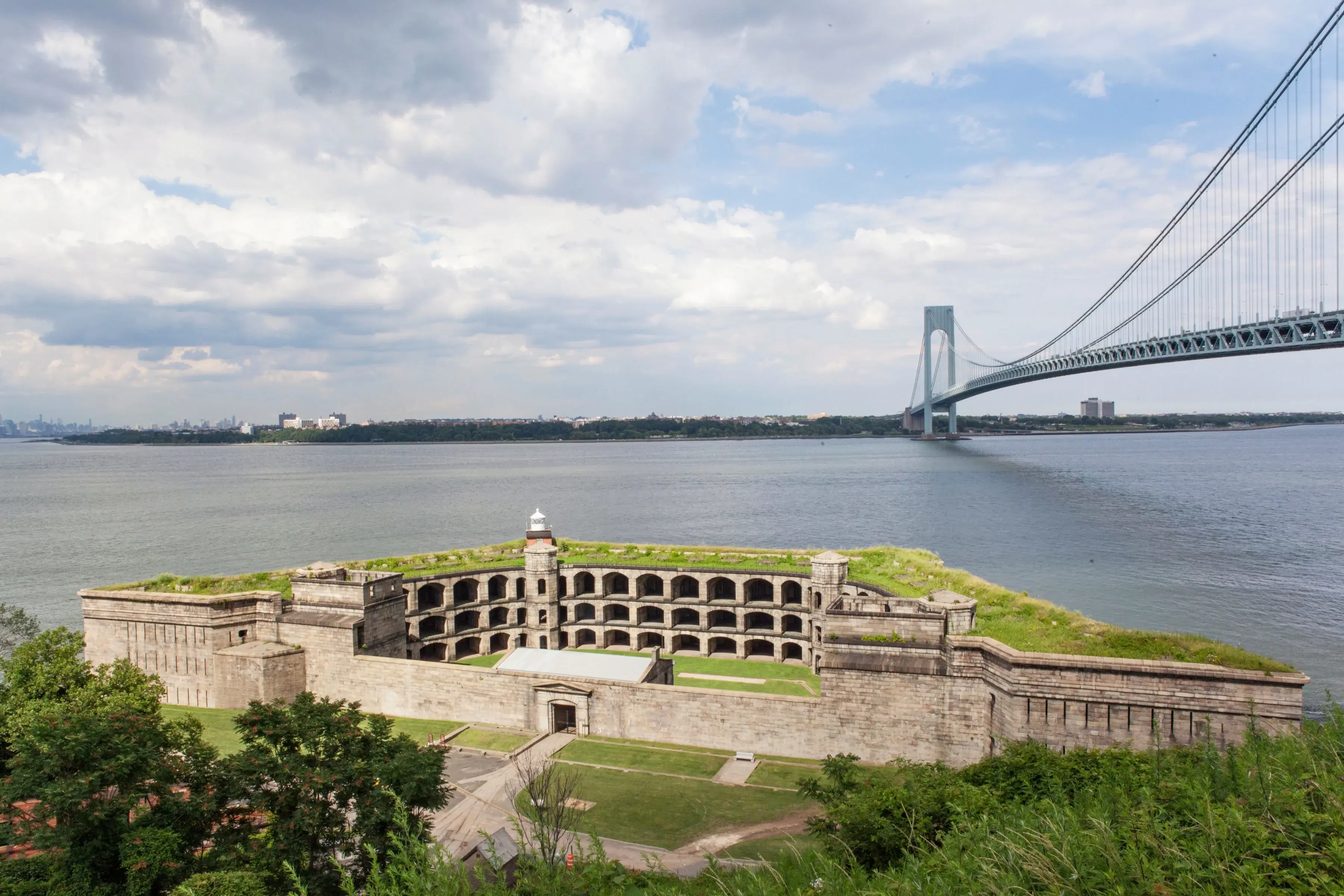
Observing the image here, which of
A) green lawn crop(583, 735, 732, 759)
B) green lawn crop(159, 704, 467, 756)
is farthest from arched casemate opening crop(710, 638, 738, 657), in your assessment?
green lawn crop(159, 704, 467, 756)

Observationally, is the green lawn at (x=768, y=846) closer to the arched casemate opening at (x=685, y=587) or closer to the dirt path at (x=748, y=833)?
the dirt path at (x=748, y=833)

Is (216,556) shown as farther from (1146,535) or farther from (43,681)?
(1146,535)

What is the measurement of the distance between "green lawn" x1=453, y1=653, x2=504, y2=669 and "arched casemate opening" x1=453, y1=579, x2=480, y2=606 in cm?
272

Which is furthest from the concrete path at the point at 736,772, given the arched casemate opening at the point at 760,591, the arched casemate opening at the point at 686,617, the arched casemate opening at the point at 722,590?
the arched casemate opening at the point at 686,617

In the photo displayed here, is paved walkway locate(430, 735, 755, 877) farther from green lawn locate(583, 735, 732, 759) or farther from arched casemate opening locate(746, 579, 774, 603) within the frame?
arched casemate opening locate(746, 579, 774, 603)

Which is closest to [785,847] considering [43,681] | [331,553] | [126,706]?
[126,706]

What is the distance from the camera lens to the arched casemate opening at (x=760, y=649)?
3828cm

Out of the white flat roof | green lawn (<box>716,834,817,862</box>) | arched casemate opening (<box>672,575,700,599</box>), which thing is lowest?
green lawn (<box>716,834,817,862</box>)

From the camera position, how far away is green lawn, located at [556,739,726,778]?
23.9 m

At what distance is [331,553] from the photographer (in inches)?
2431

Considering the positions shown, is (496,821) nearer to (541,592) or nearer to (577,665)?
(577,665)

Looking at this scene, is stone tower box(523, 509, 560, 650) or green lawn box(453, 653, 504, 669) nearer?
green lawn box(453, 653, 504, 669)

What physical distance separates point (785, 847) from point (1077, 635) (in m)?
10.6

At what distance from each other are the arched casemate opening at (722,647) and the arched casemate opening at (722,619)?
2.29 ft
